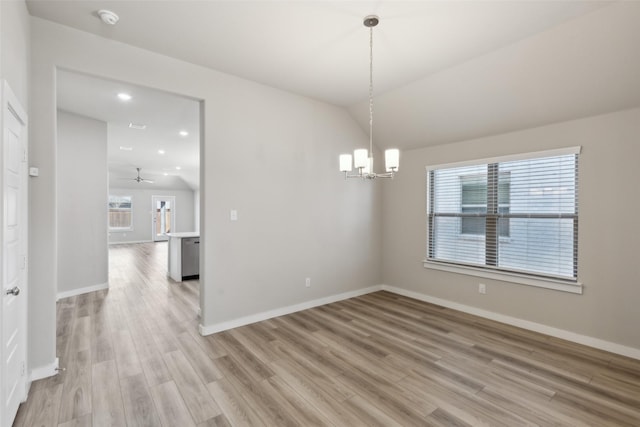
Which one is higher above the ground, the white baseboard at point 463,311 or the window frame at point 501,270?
the window frame at point 501,270

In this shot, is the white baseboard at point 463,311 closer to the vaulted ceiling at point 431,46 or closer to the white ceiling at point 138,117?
the vaulted ceiling at point 431,46

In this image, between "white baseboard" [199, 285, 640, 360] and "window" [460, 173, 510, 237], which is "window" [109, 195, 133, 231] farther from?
"window" [460, 173, 510, 237]

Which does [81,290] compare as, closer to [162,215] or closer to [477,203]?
[477,203]

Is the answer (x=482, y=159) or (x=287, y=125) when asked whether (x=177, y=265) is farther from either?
(x=482, y=159)

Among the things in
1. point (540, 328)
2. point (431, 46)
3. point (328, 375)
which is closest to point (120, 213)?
point (328, 375)

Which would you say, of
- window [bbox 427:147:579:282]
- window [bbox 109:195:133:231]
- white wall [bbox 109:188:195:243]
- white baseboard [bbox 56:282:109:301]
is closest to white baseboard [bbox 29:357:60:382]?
white baseboard [bbox 56:282:109:301]

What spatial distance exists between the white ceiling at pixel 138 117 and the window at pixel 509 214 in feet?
12.6

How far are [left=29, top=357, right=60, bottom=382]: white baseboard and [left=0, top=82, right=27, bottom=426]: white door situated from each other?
0.91ft

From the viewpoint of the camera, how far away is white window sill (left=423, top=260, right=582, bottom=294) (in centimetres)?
329

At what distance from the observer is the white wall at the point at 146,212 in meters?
12.5

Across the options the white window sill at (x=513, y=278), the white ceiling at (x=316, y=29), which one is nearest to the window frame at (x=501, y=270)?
the white window sill at (x=513, y=278)

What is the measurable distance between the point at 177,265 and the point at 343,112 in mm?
4266

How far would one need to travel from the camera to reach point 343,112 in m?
4.77

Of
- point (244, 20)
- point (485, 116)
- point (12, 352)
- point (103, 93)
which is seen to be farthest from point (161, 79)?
point (485, 116)
